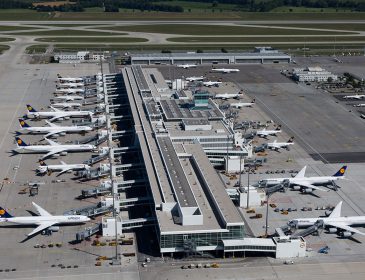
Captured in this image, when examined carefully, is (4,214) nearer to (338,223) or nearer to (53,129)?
(53,129)

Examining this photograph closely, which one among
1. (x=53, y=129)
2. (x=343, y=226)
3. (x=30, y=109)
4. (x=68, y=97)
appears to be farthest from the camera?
(x=68, y=97)

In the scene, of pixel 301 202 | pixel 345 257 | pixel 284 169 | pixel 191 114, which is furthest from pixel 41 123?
pixel 345 257

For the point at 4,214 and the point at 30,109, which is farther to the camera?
the point at 30,109

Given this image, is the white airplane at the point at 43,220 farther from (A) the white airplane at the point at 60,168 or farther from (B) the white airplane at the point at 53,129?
(B) the white airplane at the point at 53,129

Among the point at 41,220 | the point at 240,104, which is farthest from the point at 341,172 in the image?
the point at 240,104

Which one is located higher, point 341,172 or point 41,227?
point 341,172

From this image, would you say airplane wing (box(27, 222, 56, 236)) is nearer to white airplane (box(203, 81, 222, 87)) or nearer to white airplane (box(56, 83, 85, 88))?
white airplane (box(56, 83, 85, 88))

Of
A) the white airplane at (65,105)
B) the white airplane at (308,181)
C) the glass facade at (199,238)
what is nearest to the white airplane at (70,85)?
the white airplane at (65,105)
